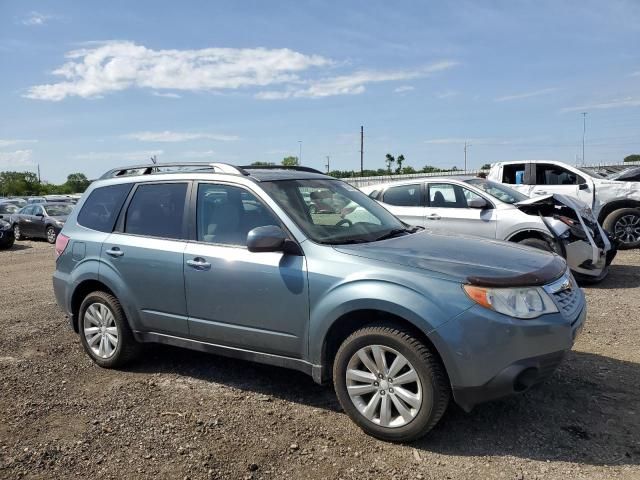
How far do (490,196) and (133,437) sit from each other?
6.52 metres

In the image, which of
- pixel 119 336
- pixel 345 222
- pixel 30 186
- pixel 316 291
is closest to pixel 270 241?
pixel 316 291

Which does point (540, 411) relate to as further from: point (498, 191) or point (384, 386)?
point (498, 191)

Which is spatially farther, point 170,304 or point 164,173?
point 164,173

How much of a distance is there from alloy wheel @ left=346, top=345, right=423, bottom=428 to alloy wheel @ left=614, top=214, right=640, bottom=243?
9.28 meters

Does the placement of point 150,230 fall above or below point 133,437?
above

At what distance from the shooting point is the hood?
3299 millimetres

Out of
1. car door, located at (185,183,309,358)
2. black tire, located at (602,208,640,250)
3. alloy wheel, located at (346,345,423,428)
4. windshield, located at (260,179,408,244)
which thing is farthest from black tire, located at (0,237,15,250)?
alloy wheel, located at (346,345,423,428)

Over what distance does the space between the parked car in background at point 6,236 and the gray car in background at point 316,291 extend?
1356cm

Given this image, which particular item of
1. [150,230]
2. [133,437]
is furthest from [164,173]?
[133,437]

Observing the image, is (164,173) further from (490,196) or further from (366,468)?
(490,196)

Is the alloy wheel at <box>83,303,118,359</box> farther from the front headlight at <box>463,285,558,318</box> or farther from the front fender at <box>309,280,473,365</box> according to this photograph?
the front headlight at <box>463,285,558,318</box>

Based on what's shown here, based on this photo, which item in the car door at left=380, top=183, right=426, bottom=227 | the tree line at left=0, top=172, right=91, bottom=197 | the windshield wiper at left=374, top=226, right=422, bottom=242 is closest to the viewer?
the windshield wiper at left=374, top=226, right=422, bottom=242

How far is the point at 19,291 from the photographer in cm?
894

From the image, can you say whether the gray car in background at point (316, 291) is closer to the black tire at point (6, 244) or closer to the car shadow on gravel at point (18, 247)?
the car shadow on gravel at point (18, 247)
